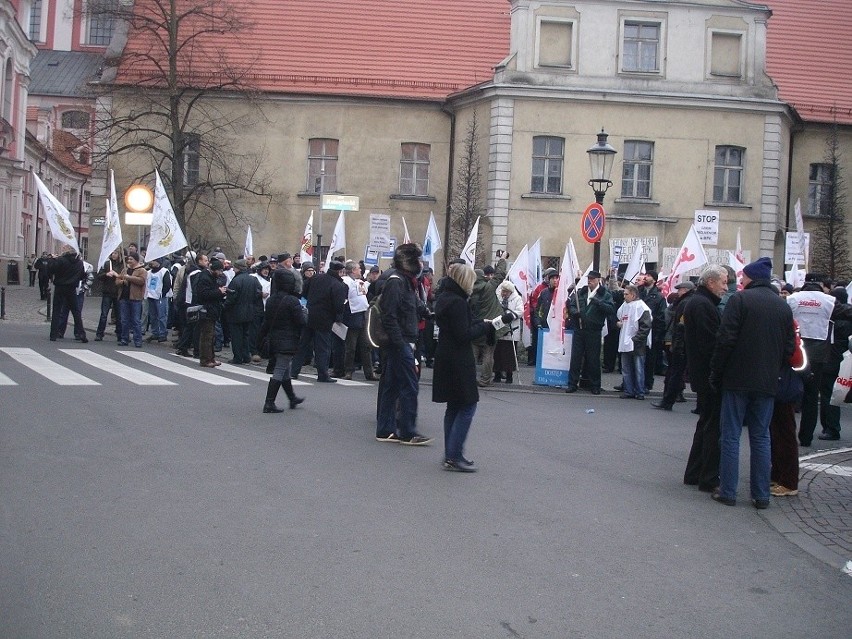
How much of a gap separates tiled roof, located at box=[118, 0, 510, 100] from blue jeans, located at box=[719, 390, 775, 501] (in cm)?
3207

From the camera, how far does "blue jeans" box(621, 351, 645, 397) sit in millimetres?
17000

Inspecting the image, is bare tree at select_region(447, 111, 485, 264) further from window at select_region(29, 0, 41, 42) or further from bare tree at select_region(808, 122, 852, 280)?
window at select_region(29, 0, 41, 42)

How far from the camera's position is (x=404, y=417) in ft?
35.5

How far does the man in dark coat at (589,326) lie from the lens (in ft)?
56.2

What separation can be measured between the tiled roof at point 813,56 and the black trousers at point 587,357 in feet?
84.3

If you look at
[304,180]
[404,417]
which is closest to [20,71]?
[304,180]

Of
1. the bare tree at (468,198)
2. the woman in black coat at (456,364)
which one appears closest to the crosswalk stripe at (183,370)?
the woman in black coat at (456,364)

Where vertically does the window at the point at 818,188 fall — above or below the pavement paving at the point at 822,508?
above

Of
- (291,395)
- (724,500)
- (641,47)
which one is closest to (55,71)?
(641,47)

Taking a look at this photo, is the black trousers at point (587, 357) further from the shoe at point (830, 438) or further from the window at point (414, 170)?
the window at point (414, 170)

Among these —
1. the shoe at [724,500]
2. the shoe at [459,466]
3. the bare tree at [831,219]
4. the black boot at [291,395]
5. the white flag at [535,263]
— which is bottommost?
the shoe at [724,500]

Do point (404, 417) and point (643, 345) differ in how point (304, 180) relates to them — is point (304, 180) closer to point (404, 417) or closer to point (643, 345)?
point (643, 345)

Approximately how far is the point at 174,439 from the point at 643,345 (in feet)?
28.1

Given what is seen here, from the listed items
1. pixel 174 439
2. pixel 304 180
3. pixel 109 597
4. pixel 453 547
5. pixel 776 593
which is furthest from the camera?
pixel 304 180
